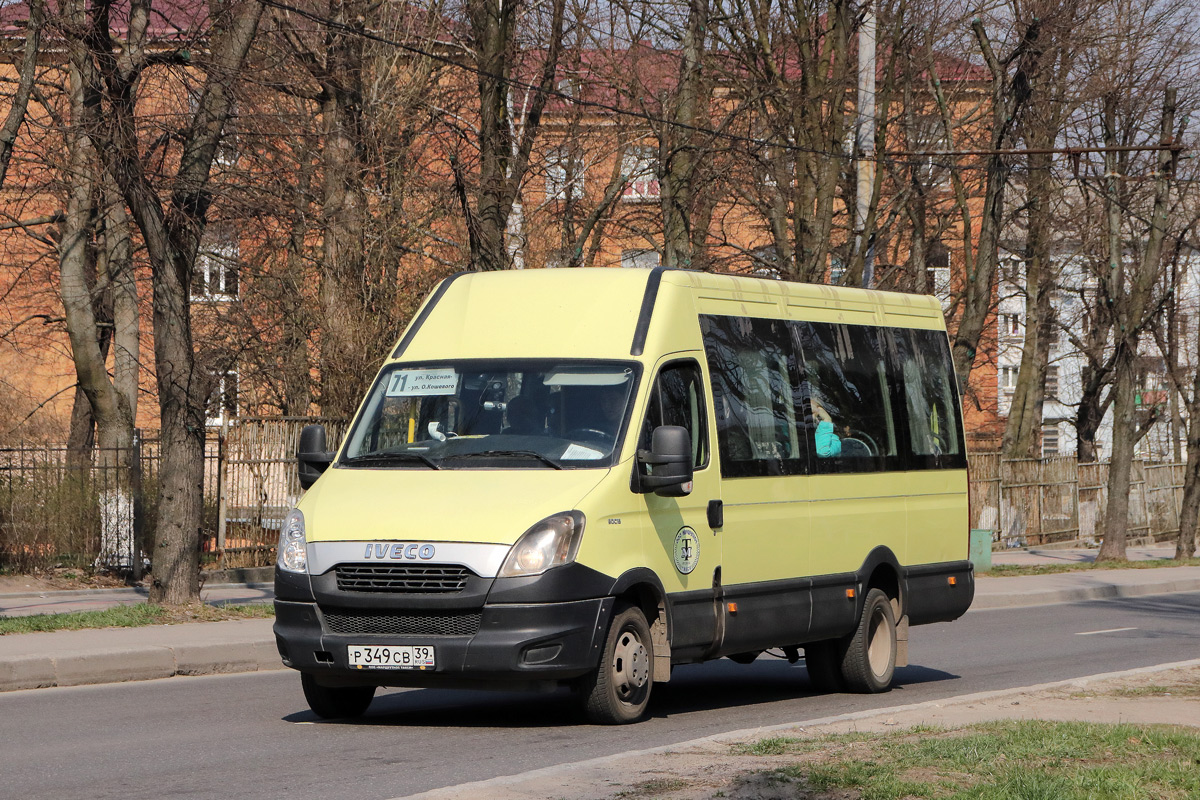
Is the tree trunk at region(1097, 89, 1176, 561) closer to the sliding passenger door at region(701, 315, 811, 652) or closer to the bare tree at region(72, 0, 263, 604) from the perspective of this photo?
the bare tree at region(72, 0, 263, 604)

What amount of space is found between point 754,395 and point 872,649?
8.05ft

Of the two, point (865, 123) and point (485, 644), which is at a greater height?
point (865, 123)

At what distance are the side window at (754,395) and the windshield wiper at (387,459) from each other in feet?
6.32

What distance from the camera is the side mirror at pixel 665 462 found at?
30.3 feet

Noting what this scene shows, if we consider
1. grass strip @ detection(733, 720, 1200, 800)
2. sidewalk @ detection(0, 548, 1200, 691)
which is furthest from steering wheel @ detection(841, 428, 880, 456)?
sidewalk @ detection(0, 548, 1200, 691)

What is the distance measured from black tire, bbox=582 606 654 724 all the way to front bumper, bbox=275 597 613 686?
0.17 meters

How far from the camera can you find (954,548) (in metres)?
13.1

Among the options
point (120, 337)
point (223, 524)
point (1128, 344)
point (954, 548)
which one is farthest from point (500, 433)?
point (1128, 344)

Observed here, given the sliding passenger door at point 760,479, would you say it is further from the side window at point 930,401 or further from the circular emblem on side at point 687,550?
the side window at point 930,401

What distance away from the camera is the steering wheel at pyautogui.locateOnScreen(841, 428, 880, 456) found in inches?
469

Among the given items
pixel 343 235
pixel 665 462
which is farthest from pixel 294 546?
pixel 343 235

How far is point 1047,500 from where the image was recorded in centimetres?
3947

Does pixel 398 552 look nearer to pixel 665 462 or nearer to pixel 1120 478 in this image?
pixel 665 462

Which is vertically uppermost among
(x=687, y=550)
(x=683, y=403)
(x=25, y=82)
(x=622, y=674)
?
(x=25, y=82)
